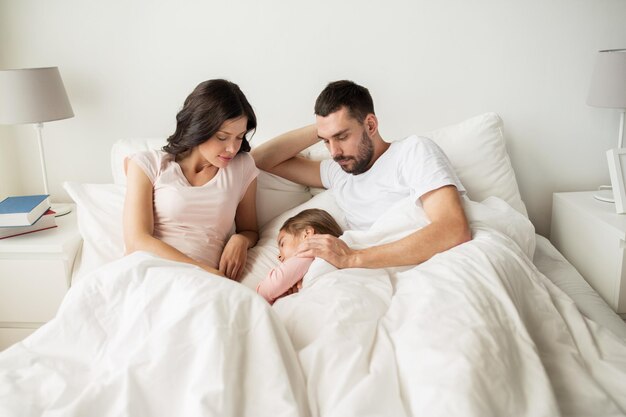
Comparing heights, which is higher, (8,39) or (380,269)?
(8,39)

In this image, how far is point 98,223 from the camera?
2.08m

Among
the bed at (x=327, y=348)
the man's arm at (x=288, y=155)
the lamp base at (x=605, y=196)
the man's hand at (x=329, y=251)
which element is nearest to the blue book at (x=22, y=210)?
the man's arm at (x=288, y=155)

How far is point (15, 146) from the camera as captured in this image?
2.75 m

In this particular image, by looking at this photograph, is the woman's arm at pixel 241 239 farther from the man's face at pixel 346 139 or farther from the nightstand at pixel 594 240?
the nightstand at pixel 594 240

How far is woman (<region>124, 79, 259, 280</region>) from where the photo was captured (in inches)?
74.7

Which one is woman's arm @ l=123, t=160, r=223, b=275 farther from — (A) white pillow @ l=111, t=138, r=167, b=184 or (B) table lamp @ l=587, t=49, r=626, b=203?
(B) table lamp @ l=587, t=49, r=626, b=203

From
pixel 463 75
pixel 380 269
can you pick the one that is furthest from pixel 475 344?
pixel 463 75

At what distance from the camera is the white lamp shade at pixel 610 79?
7.31ft

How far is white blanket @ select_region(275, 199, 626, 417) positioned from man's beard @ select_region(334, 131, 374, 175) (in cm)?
48

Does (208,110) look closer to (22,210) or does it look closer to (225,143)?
(225,143)

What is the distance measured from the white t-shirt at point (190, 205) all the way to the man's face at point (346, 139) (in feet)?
1.14

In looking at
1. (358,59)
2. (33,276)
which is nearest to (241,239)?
(33,276)

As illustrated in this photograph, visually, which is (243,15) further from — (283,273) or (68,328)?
(68,328)

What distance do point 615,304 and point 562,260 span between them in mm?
236
